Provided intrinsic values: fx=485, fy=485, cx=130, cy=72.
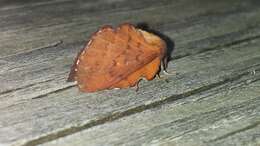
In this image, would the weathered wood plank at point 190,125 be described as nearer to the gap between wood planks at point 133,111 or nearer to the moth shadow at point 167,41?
the gap between wood planks at point 133,111

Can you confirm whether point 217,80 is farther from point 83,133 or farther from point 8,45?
point 8,45

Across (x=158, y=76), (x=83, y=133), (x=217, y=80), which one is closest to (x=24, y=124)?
(x=83, y=133)

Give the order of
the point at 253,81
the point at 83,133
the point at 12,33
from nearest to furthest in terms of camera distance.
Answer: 1. the point at 83,133
2. the point at 253,81
3. the point at 12,33

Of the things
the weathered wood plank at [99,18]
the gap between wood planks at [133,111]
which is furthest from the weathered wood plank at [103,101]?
the weathered wood plank at [99,18]

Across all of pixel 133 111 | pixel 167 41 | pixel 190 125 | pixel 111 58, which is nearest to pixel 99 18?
pixel 167 41

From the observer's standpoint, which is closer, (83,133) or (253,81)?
(83,133)

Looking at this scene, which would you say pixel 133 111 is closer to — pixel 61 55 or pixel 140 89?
pixel 140 89

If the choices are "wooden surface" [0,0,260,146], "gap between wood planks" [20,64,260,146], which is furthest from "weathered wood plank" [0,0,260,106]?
"gap between wood planks" [20,64,260,146]
